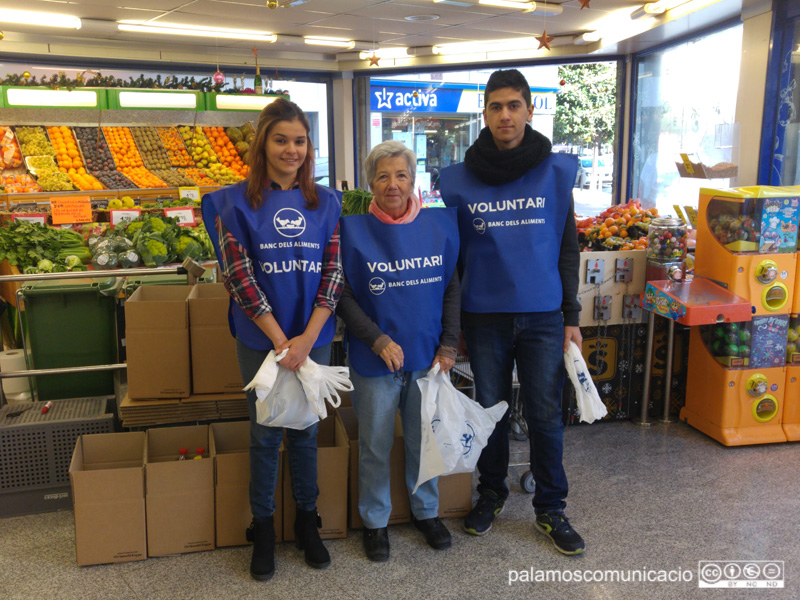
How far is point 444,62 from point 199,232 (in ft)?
17.4

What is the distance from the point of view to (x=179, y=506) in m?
Result: 2.49

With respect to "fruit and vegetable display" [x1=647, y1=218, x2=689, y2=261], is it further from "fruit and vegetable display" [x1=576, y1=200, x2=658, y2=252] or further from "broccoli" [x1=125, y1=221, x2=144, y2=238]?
"broccoli" [x1=125, y1=221, x2=144, y2=238]

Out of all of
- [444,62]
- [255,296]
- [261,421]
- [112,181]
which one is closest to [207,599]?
[261,421]

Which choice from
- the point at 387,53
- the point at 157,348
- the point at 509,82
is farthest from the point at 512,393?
the point at 387,53

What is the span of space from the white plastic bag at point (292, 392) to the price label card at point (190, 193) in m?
5.12

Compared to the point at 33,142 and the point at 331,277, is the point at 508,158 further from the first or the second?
the point at 33,142

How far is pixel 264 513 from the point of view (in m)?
2.40

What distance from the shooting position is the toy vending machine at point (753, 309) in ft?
11.1

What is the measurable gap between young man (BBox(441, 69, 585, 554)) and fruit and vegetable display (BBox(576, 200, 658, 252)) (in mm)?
1559

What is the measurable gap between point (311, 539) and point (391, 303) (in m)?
0.92

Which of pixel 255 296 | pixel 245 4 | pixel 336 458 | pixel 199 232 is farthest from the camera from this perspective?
pixel 245 4

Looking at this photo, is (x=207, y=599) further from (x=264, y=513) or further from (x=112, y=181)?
(x=112, y=181)

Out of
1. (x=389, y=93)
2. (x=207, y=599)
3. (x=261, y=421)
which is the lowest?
(x=207, y=599)

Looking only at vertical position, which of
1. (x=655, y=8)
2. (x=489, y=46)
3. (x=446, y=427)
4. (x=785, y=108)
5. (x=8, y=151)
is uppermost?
(x=489, y=46)
